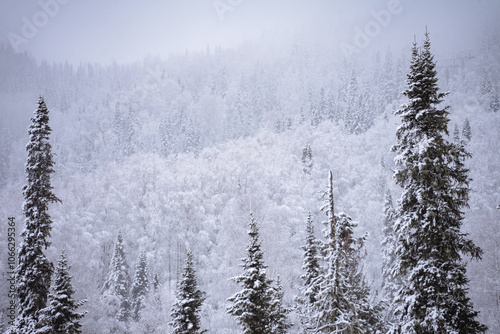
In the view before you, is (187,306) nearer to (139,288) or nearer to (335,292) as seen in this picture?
(335,292)

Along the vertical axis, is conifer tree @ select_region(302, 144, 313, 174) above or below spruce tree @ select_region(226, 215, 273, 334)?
above

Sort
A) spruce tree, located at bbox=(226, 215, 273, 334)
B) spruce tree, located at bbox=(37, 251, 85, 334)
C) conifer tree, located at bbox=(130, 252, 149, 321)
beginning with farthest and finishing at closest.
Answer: conifer tree, located at bbox=(130, 252, 149, 321) < spruce tree, located at bbox=(37, 251, 85, 334) < spruce tree, located at bbox=(226, 215, 273, 334)

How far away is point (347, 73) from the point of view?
146 meters

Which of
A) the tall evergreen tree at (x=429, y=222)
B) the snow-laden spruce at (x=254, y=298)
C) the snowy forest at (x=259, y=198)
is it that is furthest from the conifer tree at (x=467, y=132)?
the snow-laden spruce at (x=254, y=298)

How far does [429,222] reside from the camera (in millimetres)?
9375

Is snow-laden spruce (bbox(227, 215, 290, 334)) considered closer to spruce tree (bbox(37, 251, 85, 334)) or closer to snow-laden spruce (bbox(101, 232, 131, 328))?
spruce tree (bbox(37, 251, 85, 334))

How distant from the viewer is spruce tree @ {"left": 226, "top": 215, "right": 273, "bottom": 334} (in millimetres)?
14102

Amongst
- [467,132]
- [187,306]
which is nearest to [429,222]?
[187,306]

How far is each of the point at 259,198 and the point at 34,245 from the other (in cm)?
5691

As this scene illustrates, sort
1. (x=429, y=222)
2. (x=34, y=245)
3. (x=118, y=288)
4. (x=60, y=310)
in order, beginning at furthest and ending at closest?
(x=118, y=288) < (x=60, y=310) < (x=34, y=245) < (x=429, y=222)

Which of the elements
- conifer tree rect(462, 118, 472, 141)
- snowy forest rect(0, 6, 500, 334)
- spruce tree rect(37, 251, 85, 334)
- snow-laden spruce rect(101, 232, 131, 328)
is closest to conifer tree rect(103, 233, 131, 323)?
snow-laden spruce rect(101, 232, 131, 328)

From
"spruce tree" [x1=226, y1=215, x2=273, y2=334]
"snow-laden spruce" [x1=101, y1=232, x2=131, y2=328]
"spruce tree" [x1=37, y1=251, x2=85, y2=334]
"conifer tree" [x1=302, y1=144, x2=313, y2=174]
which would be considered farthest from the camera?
"conifer tree" [x1=302, y1=144, x2=313, y2=174]

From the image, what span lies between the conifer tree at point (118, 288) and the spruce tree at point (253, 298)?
3479 cm

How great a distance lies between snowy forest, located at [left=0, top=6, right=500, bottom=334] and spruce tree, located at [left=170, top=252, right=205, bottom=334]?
0.25ft
